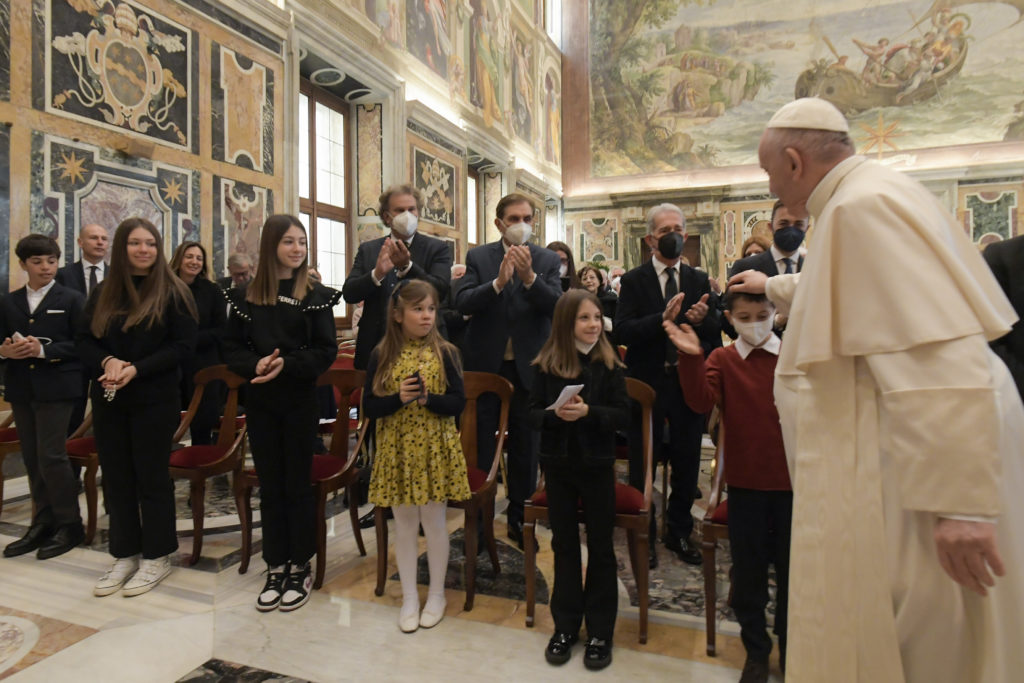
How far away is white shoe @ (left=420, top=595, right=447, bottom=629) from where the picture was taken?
2875mm

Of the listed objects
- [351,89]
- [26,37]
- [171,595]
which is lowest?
[171,595]

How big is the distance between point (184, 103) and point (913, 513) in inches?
275

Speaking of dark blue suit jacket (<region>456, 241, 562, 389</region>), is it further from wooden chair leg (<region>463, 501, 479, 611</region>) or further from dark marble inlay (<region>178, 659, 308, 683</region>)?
dark marble inlay (<region>178, 659, 308, 683</region>)

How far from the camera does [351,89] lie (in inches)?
367

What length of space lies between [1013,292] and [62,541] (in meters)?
4.85

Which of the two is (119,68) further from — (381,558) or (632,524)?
(632,524)

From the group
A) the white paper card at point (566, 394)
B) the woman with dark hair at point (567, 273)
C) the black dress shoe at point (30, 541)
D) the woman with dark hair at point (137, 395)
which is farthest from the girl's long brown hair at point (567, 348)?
the black dress shoe at point (30, 541)

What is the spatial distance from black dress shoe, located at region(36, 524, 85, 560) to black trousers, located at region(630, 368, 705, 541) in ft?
10.9

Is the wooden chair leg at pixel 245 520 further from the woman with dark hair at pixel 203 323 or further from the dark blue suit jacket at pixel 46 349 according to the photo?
the woman with dark hair at pixel 203 323

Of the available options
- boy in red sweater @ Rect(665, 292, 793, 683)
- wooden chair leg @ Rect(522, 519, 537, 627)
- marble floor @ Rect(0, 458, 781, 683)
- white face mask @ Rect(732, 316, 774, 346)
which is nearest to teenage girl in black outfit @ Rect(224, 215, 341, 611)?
marble floor @ Rect(0, 458, 781, 683)

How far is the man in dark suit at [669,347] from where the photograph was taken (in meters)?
3.58

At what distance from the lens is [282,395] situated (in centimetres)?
315

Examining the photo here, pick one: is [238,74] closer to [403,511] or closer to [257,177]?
[257,177]

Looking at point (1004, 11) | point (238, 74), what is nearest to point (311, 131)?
point (238, 74)
